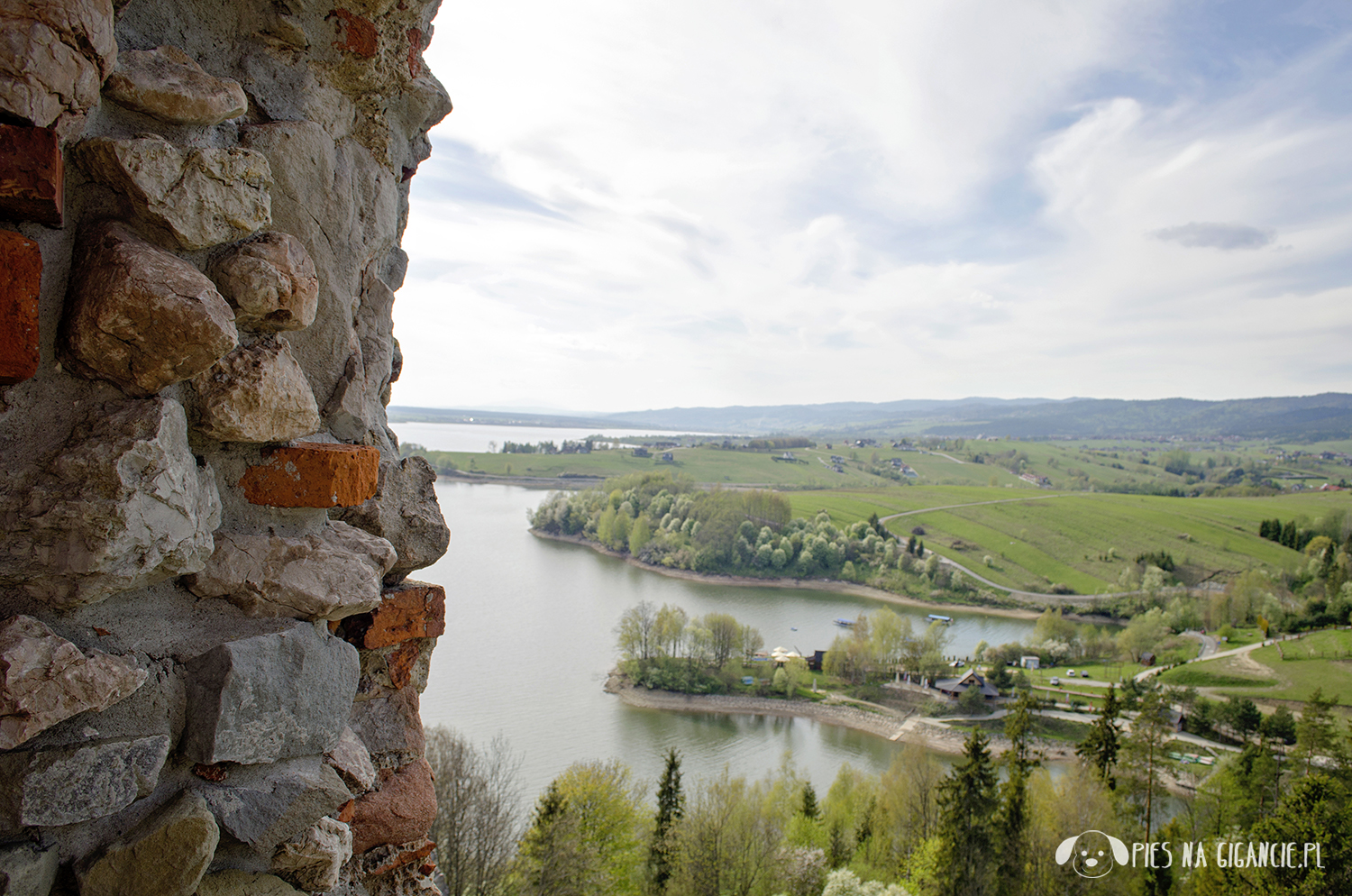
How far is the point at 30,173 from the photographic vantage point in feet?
3.80

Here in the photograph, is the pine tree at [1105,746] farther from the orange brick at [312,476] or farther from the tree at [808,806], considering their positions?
the orange brick at [312,476]

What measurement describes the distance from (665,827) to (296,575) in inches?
708

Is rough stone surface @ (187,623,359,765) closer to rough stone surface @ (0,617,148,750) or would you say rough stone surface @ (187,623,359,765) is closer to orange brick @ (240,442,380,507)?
rough stone surface @ (0,617,148,750)

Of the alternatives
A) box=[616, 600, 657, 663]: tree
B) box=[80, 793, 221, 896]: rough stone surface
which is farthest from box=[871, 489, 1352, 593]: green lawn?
box=[80, 793, 221, 896]: rough stone surface

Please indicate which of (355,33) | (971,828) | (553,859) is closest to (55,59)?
(355,33)

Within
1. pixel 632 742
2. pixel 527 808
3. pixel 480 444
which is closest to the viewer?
pixel 527 808

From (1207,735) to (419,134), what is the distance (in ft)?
141

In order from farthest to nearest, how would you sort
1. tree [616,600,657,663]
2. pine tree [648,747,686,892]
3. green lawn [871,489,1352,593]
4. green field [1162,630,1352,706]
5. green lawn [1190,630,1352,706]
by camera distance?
green lawn [871,489,1352,593], green field [1162,630,1352,706], green lawn [1190,630,1352,706], tree [616,600,657,663], pine tree [648,747,686,892]

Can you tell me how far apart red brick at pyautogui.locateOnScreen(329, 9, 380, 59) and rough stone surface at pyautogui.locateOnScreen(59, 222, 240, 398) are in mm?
815

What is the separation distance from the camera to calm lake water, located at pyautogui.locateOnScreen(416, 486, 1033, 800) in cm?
2506

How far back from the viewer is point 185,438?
4.57 feet

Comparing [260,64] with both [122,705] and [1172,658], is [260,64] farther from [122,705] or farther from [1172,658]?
[1172,658]

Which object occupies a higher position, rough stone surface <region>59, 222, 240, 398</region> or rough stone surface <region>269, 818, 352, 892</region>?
rough stone surface <region>59, 222, 240, 398</region>

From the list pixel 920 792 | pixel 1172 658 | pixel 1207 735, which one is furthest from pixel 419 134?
pixel 1172 658
